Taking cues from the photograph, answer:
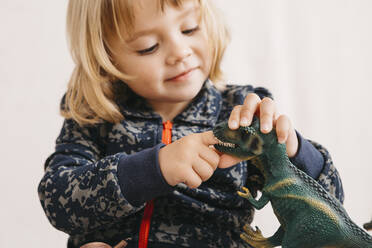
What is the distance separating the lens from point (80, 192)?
730 mm

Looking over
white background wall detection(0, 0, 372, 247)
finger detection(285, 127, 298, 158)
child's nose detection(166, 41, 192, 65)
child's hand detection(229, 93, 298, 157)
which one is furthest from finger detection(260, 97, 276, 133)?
white background wall detection(0, 0, 372, 247)

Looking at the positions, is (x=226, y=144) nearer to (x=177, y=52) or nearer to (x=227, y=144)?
(x=227, y=144)

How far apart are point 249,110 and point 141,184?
0.61 feet

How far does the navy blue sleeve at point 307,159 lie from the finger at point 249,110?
129 millimetres

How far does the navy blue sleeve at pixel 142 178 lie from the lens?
663 millimetres

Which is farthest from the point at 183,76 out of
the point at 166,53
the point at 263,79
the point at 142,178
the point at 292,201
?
the point at 263,79

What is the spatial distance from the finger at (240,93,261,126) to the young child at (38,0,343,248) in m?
0.11

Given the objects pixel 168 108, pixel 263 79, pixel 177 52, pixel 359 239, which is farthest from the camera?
pixel 263 79

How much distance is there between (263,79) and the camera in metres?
1.36

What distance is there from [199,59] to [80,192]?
0.29m

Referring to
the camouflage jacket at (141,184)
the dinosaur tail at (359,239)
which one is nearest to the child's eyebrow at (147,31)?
the camouflage jacket at (141,184)

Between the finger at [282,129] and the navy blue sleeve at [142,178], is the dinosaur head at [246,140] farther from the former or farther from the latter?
the navy blue sleeve at [142,178]

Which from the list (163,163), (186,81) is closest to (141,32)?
(186,81)

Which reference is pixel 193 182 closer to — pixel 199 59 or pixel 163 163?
pixel 163 163
